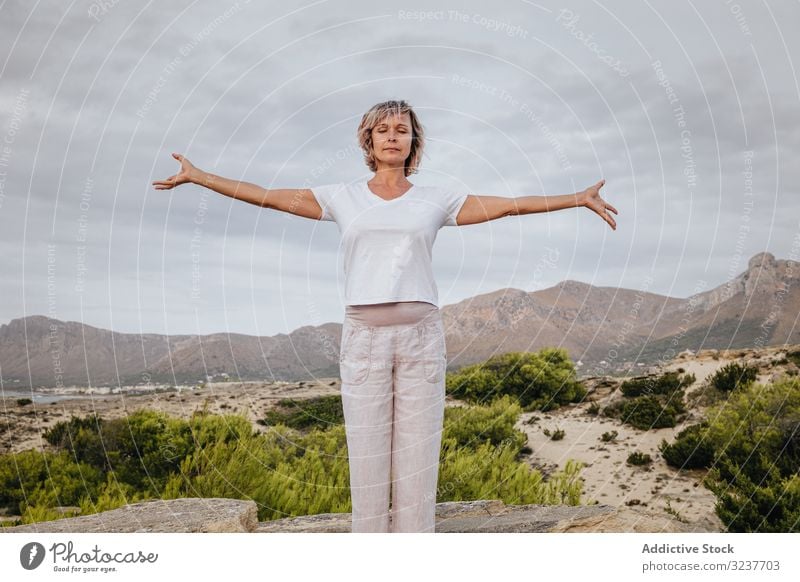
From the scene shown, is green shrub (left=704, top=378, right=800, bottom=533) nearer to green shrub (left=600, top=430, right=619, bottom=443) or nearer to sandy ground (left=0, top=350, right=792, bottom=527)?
sandy ground (left=0, top=350, right=792, bottom=527)

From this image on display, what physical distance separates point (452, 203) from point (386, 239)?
0.61 meters

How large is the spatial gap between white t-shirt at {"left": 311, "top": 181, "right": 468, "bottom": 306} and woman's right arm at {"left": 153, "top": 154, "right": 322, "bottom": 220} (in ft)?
0.32

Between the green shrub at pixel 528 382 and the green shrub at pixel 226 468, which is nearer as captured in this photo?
the green shrub at pixel 226 468

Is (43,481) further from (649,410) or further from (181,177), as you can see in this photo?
(649,410)

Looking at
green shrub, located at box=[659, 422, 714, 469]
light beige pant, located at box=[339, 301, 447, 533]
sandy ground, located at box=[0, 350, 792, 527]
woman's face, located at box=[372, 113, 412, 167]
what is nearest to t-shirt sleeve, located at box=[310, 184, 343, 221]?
woman's face, located at box=[372, 113, 412, 167]

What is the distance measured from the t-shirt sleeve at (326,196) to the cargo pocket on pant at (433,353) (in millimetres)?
1059

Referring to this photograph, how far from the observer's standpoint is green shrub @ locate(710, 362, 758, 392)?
13.8m

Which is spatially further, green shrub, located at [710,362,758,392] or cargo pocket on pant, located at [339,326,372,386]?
green shrub, located at [710,362,758,392]

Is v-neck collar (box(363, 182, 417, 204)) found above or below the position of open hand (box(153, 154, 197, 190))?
below

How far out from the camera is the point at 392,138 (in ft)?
16.4

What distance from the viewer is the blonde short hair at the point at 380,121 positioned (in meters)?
5.02

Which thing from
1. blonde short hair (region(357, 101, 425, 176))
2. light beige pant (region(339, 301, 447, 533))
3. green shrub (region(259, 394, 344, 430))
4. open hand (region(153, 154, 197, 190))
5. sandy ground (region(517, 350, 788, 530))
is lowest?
sandy ground (region(517, 350, 788, 530))

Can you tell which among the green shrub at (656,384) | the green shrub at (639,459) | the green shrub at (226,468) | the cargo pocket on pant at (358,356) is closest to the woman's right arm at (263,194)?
the cargo pocket on pant at (358,356)

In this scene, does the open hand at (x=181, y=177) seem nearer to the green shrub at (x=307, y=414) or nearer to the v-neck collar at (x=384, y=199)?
the v-neck collar at (x=384, y=199)
